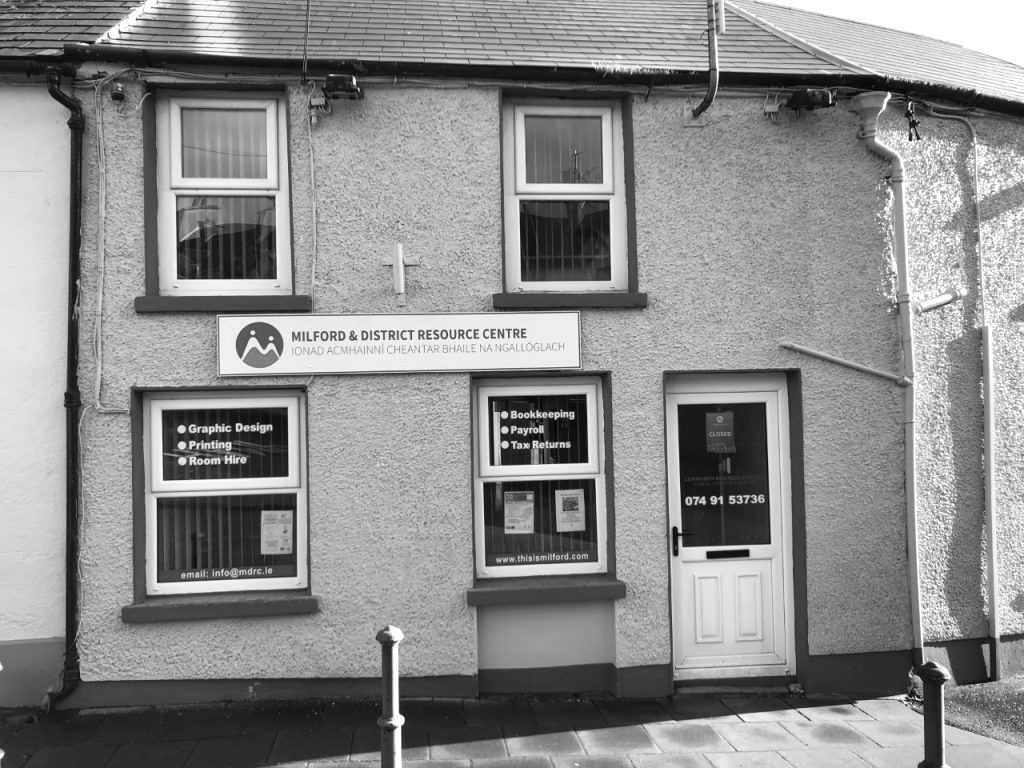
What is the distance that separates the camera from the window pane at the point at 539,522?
6047 mm

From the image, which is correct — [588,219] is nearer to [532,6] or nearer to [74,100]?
[532,6]

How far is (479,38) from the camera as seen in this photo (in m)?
6.30

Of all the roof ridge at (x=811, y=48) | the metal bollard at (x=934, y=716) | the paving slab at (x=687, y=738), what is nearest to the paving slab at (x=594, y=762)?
the paving slab at (x=687, y=738)

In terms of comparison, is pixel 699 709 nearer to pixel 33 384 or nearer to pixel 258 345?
pixel 258 345

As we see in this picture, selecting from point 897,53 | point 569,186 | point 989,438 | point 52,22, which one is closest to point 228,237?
point 52,22

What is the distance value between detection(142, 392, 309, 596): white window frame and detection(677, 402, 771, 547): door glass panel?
2.90 meters

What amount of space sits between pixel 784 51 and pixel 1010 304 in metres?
2.80

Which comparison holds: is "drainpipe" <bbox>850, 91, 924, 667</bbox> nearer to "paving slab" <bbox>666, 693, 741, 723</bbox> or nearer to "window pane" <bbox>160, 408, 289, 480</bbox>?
"paving slab" <bbox>666, 693, 741, 723</bbox>

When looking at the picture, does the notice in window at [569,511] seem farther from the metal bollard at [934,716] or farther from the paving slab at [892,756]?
the metal bollard at [934,716]

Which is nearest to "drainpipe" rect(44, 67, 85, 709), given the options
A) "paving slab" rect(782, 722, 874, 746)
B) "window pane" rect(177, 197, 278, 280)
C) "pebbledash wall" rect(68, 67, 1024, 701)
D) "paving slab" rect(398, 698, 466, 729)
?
"pebbledash wall" rect(68, 67, 1024, 701)

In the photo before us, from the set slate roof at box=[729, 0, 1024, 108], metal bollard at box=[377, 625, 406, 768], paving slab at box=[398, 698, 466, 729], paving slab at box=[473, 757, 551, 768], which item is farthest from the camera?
slate roof at box=[729, 0, 1024, 108]

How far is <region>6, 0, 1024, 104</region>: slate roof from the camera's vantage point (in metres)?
5.75

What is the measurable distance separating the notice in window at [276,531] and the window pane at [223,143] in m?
2.52

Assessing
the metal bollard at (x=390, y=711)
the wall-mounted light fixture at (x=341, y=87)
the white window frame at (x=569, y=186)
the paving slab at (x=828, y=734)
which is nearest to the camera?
the metal bollard at (x=390, y=711)
